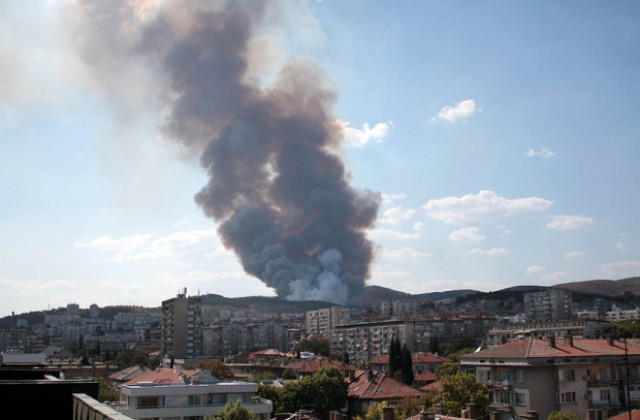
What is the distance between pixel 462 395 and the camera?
31797mm

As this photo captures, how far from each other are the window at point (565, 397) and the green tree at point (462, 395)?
331cm

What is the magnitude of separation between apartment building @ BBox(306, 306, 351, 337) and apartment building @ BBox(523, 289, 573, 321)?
37.7 metres

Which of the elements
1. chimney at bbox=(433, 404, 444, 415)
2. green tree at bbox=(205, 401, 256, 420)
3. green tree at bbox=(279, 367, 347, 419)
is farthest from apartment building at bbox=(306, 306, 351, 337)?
green tree at bbox=(205, 401, 256, 420)

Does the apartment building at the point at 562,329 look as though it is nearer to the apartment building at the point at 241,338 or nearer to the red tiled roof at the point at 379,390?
the red tiled roof at the point at 379,390

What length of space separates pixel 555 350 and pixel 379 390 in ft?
51.4

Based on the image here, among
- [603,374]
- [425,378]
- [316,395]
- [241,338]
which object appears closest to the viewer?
[603,374]

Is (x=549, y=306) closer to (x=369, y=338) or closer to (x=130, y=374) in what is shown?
(x=369, y=338)

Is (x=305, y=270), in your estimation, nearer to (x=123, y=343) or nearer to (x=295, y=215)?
(x=295, y=215)

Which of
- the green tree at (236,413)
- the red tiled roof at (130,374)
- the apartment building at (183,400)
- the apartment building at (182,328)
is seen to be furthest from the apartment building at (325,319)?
the green tree at (236,413)

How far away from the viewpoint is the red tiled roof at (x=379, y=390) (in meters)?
45.3

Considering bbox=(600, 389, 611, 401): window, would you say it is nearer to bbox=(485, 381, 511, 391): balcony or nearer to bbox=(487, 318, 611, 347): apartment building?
bbox=(485, 381, 511, 391): balcony

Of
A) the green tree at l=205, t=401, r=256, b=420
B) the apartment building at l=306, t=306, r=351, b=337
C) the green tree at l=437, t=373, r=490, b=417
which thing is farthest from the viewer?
the apartment building at l=306, t=306, r=351, b=337

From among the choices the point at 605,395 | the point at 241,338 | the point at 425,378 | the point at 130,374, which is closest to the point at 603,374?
the point at 605,395

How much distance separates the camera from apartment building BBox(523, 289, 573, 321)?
13688 cm
